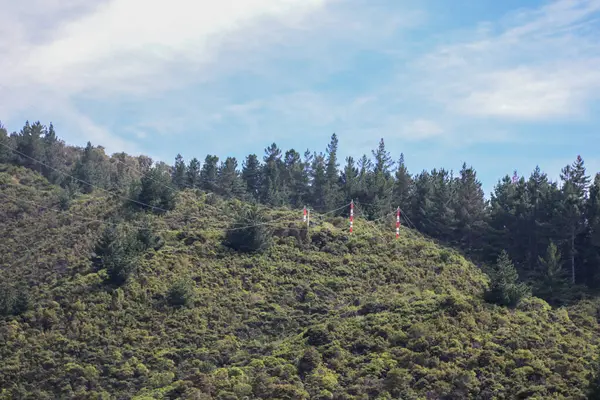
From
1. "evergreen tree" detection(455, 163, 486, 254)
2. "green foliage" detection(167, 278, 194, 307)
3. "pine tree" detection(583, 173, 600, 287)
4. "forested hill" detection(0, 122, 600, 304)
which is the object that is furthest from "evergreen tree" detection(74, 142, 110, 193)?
"pine tree" detection(583, 173, 600, 287)

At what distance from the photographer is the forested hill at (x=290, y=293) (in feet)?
103

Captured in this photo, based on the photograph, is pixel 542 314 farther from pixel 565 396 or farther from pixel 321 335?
pixel 321 335

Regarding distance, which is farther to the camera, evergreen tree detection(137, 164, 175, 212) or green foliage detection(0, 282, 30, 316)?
evergreen tree detection(137, 164, 175, 212)

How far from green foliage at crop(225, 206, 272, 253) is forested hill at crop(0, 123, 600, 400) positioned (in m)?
0.13

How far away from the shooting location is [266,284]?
141 feet

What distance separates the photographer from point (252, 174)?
72125 millimetres

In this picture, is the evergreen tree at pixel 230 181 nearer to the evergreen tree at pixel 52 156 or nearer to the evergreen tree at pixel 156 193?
the evergreen tree at pixel 156 193

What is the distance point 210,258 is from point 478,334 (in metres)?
20.0

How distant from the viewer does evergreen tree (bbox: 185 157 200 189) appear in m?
66.1

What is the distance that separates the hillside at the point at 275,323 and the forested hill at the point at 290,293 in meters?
0.11

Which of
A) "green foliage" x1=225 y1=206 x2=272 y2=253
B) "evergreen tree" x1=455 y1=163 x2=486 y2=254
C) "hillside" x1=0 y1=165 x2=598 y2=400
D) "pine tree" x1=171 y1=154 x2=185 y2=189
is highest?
"pine tree" x1=171 y1=154 x2=185 y2=189

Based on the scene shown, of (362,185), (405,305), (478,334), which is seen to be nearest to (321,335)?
(405,305)

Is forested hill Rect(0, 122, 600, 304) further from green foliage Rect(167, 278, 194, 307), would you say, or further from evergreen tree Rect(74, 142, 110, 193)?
green foliage Rect(167, 278, 194, 307)

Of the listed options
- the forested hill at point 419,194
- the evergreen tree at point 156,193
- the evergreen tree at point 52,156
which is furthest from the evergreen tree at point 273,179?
the evergreen tree at point 52,156
